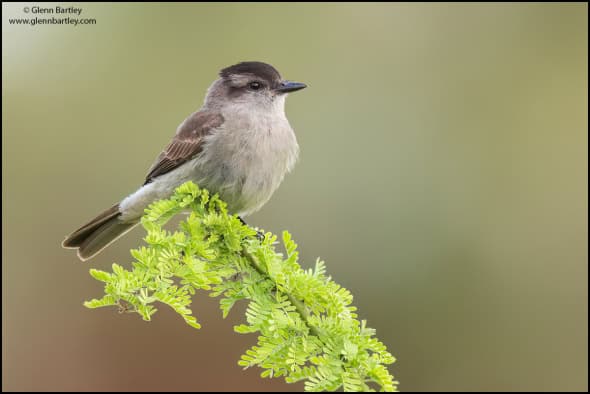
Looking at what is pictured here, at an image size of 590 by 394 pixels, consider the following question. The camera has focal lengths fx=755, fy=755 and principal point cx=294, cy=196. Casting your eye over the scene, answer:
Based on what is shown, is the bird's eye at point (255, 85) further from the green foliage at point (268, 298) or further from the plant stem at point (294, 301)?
the plant stem at point (294, 301)

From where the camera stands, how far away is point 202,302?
6480 millimetres

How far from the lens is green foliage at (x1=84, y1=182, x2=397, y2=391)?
2.06 m

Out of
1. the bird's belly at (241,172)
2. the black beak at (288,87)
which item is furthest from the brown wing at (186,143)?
the black beak at (288,87)

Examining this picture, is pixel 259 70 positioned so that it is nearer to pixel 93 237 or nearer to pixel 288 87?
pixel 288 87

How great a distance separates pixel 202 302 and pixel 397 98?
119 inches

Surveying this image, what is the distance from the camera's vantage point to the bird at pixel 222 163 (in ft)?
15.3

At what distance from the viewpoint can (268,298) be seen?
241 cm

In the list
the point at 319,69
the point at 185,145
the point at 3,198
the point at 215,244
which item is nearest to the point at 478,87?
the point at 319,69

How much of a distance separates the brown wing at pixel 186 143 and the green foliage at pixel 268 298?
2.00m

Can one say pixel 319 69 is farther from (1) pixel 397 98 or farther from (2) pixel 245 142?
(2) pixel 245 142

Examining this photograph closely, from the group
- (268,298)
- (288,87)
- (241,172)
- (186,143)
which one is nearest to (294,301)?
(268,298)

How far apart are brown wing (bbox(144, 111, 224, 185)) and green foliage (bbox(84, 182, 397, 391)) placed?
2.00m

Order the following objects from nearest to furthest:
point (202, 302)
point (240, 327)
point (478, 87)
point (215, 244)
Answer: point (240, 327), point (215, 244), point (202, 302), point (478, 87)

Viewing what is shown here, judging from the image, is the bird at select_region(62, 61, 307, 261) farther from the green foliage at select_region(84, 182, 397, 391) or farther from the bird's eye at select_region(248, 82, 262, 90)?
the green foliage at select_region(84, 182, 397, 391)
